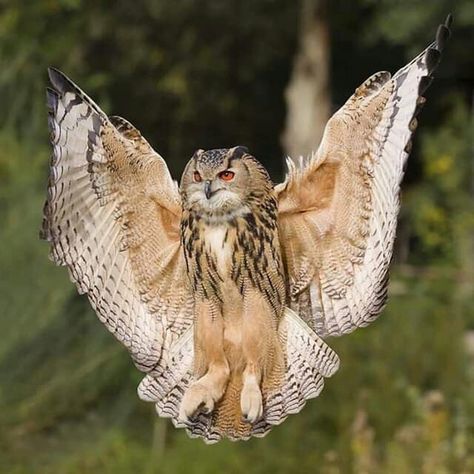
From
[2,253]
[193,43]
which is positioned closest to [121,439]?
[2,253]

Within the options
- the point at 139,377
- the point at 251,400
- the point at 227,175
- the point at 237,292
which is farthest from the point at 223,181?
the point at 139,377

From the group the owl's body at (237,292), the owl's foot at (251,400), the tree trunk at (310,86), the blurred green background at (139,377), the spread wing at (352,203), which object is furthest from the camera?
the tree trunk at (310,86)

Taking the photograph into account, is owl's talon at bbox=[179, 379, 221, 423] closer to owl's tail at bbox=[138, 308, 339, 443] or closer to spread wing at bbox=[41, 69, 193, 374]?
owl's tail at bbox=[138, 308, 339, 443]

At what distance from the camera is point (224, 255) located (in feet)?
13.9

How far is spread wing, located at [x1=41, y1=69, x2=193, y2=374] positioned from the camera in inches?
158

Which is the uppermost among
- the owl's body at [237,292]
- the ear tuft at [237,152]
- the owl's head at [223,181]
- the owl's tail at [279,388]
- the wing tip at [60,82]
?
the wing tip at [60,82]

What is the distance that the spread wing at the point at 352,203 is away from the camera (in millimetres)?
3807

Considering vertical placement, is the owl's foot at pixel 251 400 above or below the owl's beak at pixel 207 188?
below

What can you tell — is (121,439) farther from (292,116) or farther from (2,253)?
(292,116)

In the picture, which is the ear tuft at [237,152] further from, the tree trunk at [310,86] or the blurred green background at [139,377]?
the tree trunk at [310,86]

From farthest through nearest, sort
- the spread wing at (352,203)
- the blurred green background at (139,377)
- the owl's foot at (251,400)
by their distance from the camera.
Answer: the blurred green background at (139,377), the owl's foot at (251,400), the spread wing at (352,203)

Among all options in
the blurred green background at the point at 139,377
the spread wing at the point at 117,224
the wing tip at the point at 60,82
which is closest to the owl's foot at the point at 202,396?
the spread wing at the point at 117,224

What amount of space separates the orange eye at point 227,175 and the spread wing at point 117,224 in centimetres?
24

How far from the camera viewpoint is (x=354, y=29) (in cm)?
2214
